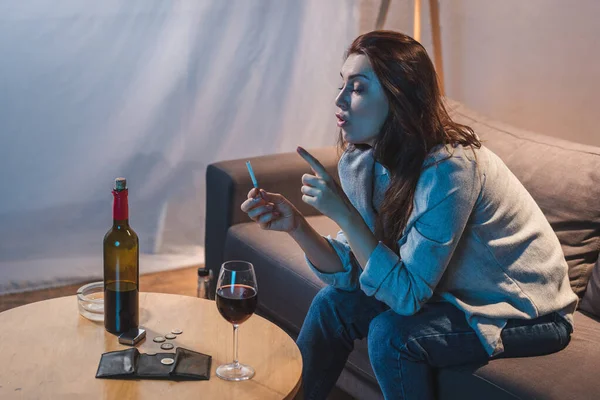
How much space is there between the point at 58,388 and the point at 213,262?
4.20 ft

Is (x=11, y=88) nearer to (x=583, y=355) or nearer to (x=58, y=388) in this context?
(x=58, y=388)

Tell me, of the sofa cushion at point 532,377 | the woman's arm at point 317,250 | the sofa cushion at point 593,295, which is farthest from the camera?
the sofa cushion at point 593,295

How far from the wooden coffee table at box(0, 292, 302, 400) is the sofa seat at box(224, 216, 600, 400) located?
14.9 inches

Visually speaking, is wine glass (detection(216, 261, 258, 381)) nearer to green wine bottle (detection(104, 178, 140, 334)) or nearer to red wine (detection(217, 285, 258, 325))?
red wine (detection(217, 285, 258, 325))

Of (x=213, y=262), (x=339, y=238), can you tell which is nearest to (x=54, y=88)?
(x=213, y=262)

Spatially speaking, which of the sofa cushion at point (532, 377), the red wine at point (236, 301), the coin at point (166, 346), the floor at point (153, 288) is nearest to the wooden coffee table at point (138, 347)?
the coin at point (166, 346)

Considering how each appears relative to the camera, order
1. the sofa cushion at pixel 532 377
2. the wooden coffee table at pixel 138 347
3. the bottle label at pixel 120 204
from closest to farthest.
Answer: the wooden coffee table at pixel 138 347, the bottle label at pixel 120 204, the sofa cushion at pixel 532 377

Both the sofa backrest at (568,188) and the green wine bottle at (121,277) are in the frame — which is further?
the sofa backrest at (568,188)

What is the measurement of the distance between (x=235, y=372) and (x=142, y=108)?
1985mm

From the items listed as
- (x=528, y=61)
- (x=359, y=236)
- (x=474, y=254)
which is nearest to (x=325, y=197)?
(x=359, y=236)

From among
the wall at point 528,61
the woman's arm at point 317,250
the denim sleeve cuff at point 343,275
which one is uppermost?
the wall at point 528,61

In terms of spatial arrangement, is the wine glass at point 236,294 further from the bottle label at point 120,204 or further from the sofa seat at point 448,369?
the sofa seat at point 448,369

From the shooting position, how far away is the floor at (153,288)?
292 centimetres

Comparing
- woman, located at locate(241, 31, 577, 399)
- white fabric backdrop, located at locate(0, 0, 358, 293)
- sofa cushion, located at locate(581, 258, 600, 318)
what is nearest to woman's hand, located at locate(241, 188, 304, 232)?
woman, located at locate(241, 31, 577, 399)
